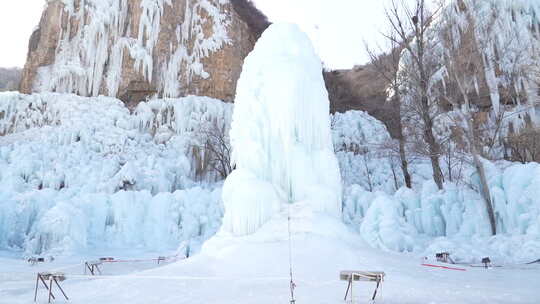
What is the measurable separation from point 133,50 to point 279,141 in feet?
52.6

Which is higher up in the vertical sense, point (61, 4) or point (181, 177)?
point (61, 4)

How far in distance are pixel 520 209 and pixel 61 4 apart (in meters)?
23.3

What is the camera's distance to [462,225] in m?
10.3

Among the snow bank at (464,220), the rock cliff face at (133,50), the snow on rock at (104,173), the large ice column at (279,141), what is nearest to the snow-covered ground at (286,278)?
the large ice column at (279,141)

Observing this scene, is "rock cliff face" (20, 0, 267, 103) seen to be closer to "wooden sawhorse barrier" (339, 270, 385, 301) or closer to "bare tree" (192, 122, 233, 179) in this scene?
"bare tree" (192, 122, 233, 179)

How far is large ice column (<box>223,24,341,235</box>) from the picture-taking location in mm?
7602

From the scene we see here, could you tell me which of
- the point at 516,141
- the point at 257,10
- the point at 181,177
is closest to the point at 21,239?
the point at 181,177

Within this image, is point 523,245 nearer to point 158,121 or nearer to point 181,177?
point 181,177

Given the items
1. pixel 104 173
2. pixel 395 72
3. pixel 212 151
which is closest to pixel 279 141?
pixel 395 72

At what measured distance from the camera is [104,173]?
16422mm

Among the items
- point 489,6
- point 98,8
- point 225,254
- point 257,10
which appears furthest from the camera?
point 257,10

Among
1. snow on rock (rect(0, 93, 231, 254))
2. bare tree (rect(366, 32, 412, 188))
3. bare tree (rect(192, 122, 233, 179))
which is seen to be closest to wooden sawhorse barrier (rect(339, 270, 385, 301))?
snow on rock (rect(0, 93, 231, 254))

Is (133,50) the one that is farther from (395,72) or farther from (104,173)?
(395,72)

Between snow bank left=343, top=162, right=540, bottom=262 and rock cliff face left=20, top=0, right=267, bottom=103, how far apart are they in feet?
45.3
